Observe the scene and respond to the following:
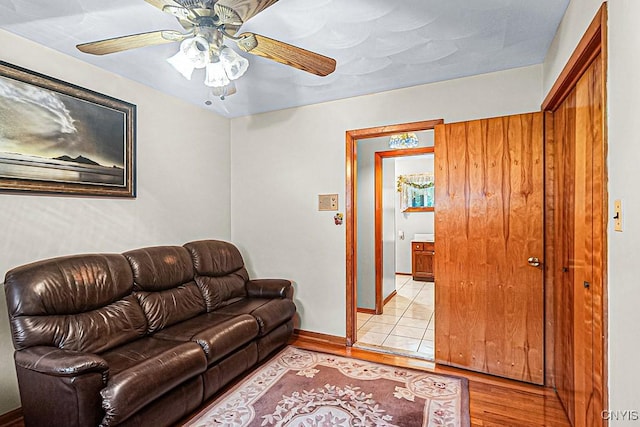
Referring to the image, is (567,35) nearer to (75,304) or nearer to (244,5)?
(244,5)

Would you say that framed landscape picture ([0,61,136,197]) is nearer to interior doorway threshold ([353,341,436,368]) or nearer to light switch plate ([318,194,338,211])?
light switch plate ([318,194,338,211])

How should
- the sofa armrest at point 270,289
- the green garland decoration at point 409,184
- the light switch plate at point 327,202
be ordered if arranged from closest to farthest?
the sofa armrest at point 270,289 → the light switch plate at point 327,202 → the green garland decoration at point 409,184

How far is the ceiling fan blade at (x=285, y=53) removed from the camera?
5.53 feet

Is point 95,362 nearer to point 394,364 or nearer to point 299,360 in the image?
point 299,360

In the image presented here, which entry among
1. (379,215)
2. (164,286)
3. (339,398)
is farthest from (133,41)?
(379,215)

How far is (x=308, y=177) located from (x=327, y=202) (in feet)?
1.21

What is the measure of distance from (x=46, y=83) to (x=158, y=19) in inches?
40.0

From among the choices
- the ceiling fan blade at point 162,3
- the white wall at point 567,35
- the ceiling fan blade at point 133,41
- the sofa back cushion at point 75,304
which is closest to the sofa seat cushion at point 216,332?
the sofa back cushion at point 75,304

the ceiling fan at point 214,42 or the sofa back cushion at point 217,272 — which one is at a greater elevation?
the ceiling fan at point 214,42

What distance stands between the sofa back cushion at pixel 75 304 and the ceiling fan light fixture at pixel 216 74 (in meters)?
1.57

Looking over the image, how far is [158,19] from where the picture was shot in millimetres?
2023

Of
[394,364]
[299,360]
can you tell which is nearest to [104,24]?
[299,360]

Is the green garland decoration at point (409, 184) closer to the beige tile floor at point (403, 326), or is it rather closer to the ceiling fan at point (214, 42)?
the beige tile floor at point (403, 326)

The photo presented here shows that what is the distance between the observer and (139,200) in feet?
9.95
